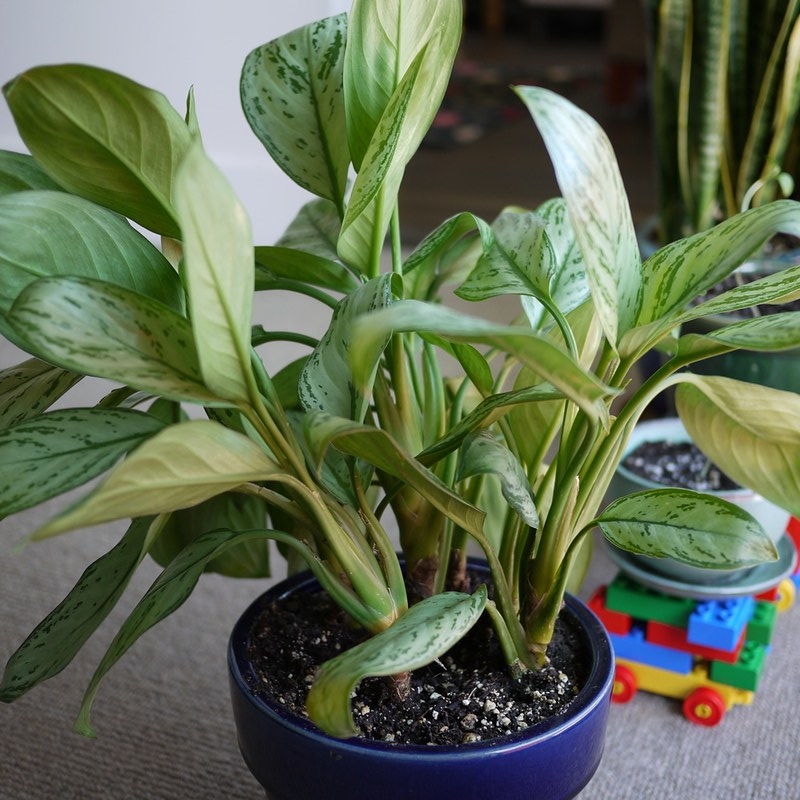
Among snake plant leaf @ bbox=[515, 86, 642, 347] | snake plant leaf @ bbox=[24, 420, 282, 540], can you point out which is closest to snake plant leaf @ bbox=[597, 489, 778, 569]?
snake plant leaf @ bbox=[515, 86, 642, 347]

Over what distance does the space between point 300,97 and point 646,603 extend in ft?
1.81

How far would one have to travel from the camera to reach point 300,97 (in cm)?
59

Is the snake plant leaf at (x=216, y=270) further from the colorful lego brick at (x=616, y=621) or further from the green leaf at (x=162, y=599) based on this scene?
the colorful lego brick at (x=616, y=621)

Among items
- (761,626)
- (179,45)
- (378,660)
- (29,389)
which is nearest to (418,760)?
(378,660)

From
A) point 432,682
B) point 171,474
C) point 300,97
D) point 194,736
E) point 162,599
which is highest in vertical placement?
point 300,97

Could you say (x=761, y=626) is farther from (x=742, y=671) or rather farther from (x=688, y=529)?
(x=688, y=529)

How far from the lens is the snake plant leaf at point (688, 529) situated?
1.71 feet

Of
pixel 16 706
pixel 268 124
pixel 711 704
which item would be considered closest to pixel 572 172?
pixel 268 124

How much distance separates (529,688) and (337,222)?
34 centimetres

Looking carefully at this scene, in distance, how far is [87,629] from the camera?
527mm

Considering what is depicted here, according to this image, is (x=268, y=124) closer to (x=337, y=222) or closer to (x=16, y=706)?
(x=337, y=222)

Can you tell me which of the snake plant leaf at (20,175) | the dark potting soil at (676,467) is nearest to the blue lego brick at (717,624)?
the dark potting soil at (676,467)

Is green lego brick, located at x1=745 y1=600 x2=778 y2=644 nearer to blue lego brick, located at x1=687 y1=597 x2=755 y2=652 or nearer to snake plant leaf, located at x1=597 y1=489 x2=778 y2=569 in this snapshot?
blue lego brick, located at x1=687 y1=597 x2=755 y2=652

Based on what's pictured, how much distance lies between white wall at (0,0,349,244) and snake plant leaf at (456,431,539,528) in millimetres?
1650
